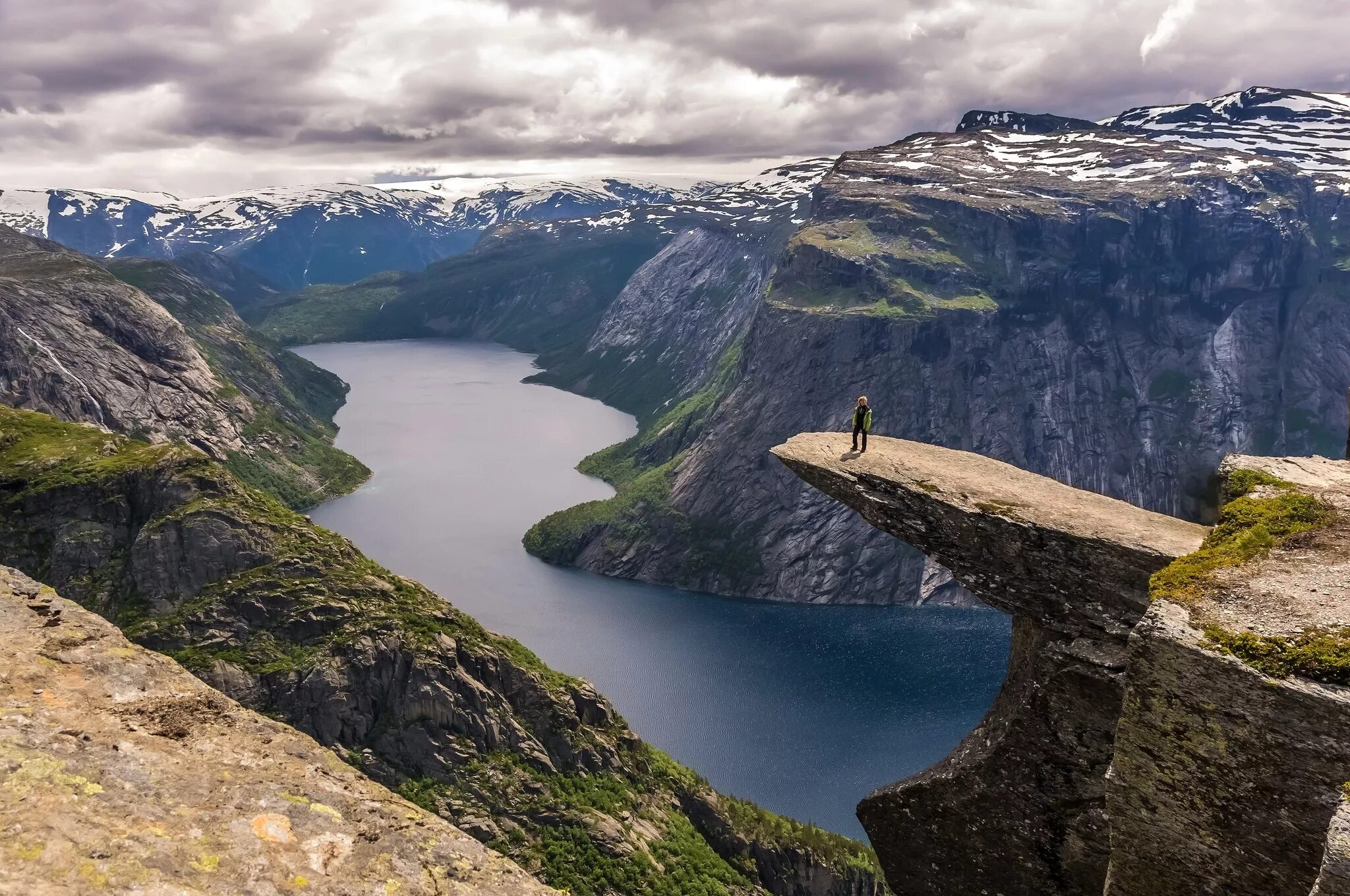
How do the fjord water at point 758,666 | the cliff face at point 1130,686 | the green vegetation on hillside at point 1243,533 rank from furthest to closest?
the fjord water at point 758,666 < the green vegetation on hillside at point 1243,533 < the cliff face at point 1130,686

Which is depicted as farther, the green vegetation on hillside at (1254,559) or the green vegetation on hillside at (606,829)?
the green vegetation on hillside at (606,829)

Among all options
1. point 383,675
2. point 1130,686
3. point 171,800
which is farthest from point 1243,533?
point 383,675

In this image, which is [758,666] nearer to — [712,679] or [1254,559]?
[712,679]

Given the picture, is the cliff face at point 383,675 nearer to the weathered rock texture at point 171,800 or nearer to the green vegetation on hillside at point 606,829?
the green vegetation on hillside at point 606,829

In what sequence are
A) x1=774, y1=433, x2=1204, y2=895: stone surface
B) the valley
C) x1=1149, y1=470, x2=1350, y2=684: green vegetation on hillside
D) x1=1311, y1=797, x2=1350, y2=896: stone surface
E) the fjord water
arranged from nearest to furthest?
1. x1=1311, y1=797, x2=1350, y2=896: stone surface
2. the valley
3. x1=1149, y1=470, x2=1350, y2=684: green vegetation on hillside
4. x1=774, y1=433, x2=1204, y2=895: stone surface
5. the fjord water

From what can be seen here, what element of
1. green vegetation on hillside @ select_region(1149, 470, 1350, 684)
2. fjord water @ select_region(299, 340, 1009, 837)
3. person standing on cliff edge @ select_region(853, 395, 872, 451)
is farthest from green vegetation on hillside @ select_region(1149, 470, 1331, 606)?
fjord water @ select_region(299, 340, 1009, 837)

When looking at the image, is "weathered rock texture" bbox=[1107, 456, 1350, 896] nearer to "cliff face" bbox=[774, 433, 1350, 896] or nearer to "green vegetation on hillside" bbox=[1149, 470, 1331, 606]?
"cliff face" bbox=[774, 433, 1350, 896]

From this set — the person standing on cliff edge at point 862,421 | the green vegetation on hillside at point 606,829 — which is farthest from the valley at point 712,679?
the person standing on cliff edge at point 862,421
